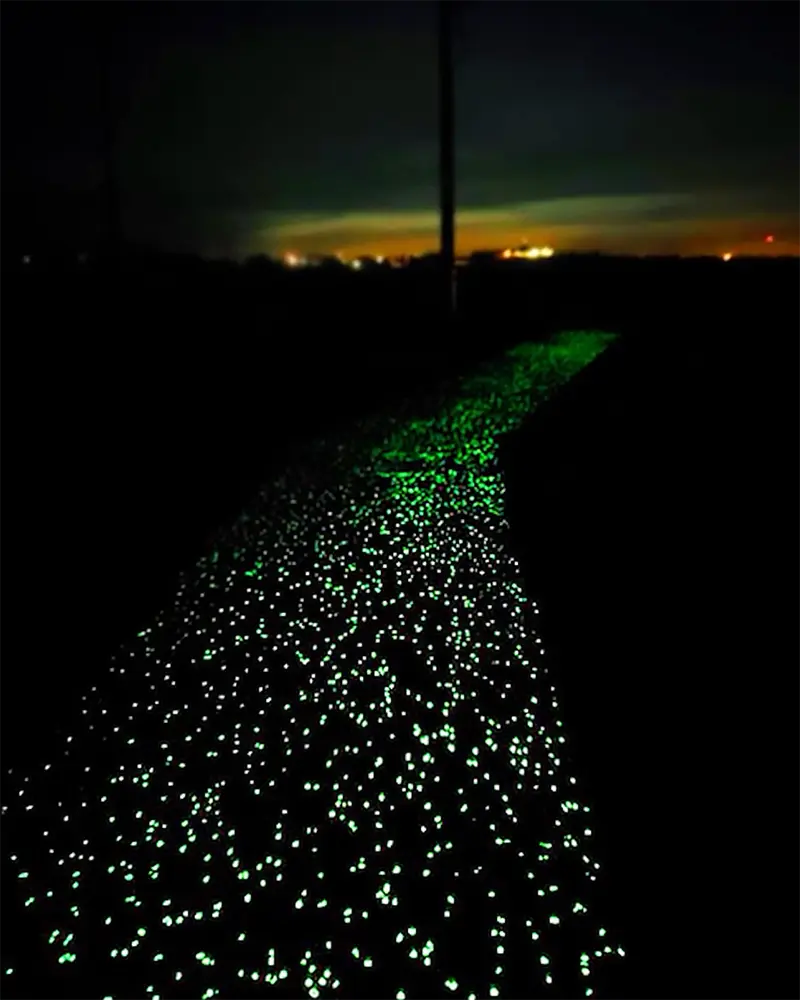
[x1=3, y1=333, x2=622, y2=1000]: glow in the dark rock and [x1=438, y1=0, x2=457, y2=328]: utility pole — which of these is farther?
[x1=438, y1=0, x2=457, y2=328]: utility pole

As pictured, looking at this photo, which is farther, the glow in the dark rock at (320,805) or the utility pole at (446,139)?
the utility pole at (446,139)

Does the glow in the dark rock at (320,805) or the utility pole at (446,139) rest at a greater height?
the utility pole at (446,139)

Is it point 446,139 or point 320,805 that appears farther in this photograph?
point 446,139

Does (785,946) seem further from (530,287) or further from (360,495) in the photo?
(530,287)

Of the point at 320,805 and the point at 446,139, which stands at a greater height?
the point at 446,139

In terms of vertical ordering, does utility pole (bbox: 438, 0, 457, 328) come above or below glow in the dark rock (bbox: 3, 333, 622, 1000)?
above

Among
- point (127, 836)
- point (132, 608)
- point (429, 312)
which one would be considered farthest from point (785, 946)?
point (429, 312)

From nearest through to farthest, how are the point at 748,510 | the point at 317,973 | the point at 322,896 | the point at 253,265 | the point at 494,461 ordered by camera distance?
the point at 317,973
the point at 322,896
the point at 748,510
the point at 494,461
the point at 253,265

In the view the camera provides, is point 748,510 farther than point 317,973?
Yes
